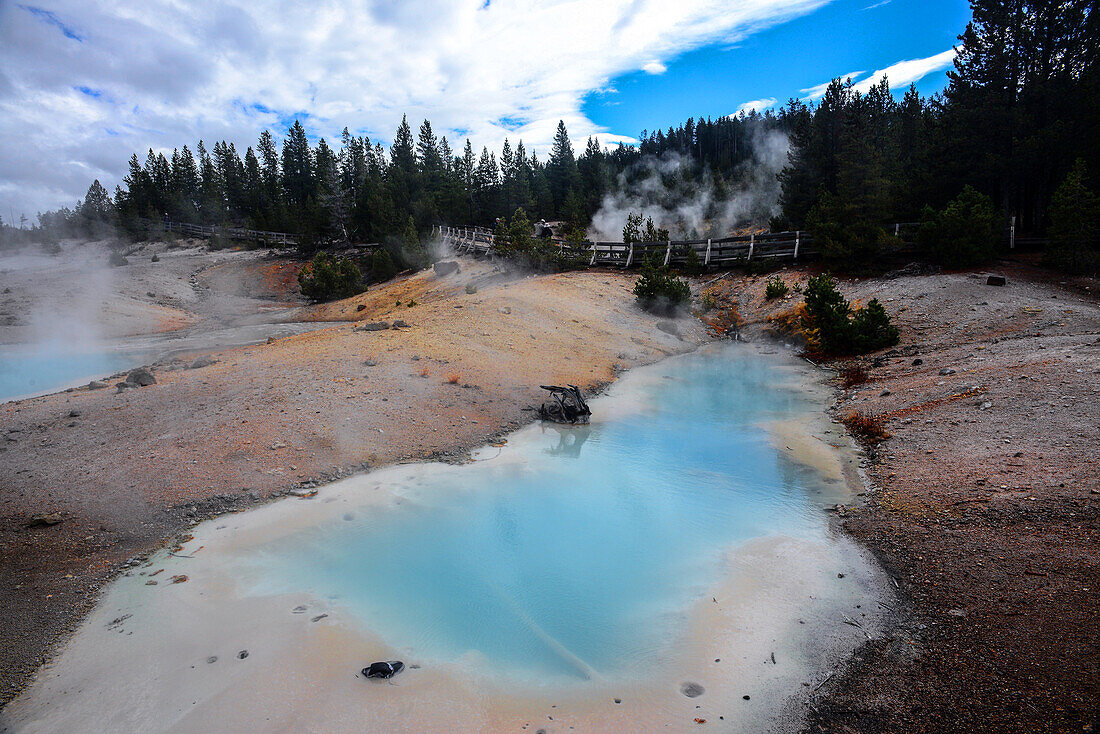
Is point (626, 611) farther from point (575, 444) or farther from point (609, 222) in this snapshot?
point (609, 222)

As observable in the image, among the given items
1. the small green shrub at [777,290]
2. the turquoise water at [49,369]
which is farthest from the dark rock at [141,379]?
the small green shrub at [777,290]

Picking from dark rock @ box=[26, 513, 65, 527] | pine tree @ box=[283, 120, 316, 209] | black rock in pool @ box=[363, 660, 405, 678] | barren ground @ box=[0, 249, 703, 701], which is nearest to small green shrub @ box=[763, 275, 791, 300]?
barren ground @ box=[0, 249, 703, 701]

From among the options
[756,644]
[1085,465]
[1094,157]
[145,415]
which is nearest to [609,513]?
[756,644]

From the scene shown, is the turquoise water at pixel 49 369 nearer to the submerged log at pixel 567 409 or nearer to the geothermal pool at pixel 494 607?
the geothermal pool at pixel 494 607

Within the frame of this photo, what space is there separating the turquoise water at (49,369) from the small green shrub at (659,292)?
21543 mm

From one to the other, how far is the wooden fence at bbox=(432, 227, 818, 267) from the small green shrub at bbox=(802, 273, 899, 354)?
884 cm

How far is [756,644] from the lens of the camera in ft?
18.7

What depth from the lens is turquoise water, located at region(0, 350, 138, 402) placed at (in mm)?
17625

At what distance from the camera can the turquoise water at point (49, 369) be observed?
17.6m

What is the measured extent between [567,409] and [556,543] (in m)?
5.31

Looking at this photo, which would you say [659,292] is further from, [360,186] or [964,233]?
[360,186]

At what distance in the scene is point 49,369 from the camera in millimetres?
20656

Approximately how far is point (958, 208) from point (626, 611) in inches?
889

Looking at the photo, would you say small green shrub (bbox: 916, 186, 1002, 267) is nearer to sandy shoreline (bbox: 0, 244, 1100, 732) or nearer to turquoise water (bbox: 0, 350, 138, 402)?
sandy shoreline (bbox: 0, 244, 1100, 732)
